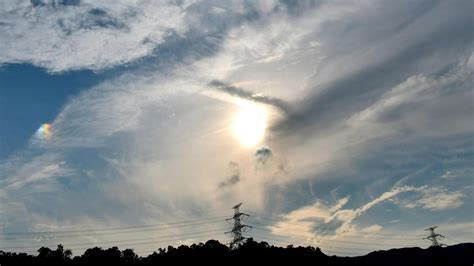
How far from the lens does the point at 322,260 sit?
583ft

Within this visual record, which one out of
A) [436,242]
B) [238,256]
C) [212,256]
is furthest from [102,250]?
[436,242]

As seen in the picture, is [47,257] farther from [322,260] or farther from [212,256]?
[322,260]

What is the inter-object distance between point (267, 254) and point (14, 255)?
9507cm

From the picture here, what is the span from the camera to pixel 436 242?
173000 millimetres

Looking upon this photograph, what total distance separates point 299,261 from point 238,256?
101 feet

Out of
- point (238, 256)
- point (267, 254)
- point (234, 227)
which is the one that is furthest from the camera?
point (267, 254)

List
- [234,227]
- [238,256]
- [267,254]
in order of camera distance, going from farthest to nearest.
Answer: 1. [267,254]
2. [238,256]
3. [234,227]

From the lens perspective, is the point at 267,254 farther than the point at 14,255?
Yes

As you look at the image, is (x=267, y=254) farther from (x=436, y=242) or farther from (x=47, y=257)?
(x=47, y=257)

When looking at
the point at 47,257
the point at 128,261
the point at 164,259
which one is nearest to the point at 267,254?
the point at 164,259

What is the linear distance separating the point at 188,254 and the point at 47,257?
172ft

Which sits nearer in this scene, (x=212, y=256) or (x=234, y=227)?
(x=234, y=227)

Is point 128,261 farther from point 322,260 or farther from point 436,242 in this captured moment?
point 436,242

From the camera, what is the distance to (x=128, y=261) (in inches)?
6427
